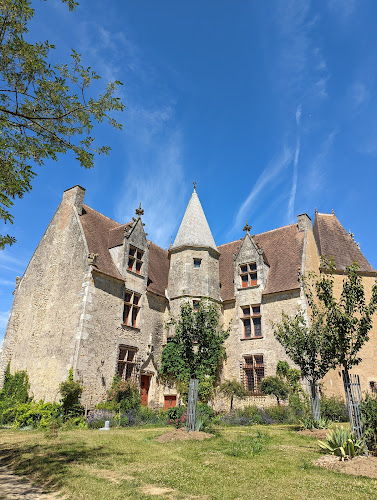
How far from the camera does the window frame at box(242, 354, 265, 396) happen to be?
17500 mm

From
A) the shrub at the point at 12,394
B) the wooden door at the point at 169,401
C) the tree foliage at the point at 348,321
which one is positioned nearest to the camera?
the tree foliage at the point at 348,321

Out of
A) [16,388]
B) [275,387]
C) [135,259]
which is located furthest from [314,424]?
[16,388]

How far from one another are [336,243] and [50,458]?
20440mm

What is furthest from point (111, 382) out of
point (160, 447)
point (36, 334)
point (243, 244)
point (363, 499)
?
point (363, 499)

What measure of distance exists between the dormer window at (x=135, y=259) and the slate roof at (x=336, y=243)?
11.3 meters

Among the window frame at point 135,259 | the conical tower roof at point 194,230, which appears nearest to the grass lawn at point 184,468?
the window frame at point 135,259

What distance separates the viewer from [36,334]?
675 inches

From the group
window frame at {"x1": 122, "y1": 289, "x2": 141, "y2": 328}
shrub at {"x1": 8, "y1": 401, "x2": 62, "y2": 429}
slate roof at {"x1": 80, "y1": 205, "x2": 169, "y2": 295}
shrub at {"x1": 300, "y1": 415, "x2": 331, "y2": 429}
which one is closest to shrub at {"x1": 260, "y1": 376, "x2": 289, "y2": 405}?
shrub at {"x1": 300, "y1": 415, "x2": 331, "y2": 429}

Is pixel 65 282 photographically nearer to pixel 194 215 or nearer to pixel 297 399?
pixel 194 215

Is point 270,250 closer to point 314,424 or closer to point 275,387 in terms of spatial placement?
point 275,387

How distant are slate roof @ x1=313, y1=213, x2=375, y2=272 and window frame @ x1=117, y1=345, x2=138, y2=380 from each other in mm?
12961

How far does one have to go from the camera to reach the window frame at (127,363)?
16531mm

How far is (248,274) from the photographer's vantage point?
65.6 feet

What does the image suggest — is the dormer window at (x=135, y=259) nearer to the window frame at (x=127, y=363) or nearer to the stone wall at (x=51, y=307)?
the stone wall at (x=51, y=307)
